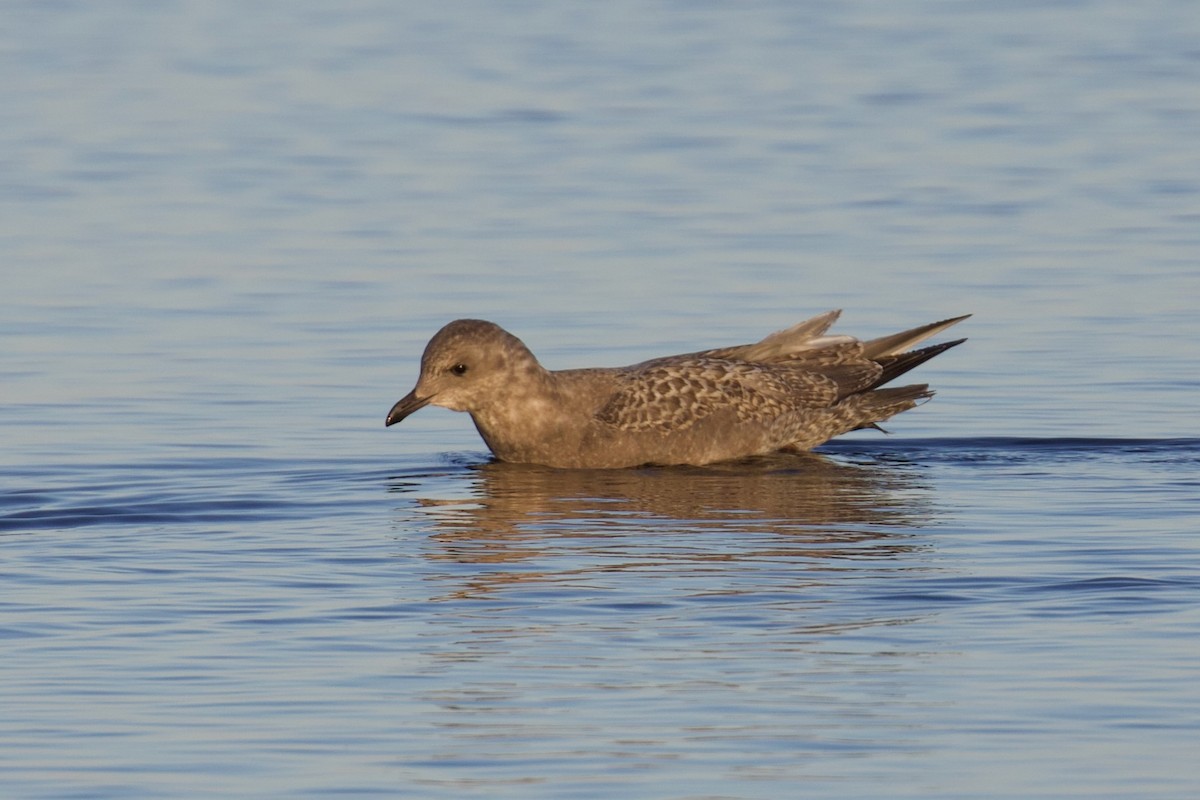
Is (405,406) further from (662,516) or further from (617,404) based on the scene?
(662,516)

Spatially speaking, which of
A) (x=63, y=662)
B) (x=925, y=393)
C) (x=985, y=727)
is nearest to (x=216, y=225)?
(x=925, y=393)

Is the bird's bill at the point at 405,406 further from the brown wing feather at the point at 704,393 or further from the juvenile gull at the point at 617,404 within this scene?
the brown wing feather at the point at 704,393

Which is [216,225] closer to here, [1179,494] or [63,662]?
[1179,494]

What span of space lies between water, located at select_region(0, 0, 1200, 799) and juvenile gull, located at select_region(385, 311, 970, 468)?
0.26 m

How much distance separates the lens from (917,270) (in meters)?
19.1

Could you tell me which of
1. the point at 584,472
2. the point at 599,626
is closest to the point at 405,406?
the point at 584,472

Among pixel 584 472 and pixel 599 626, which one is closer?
pixel 599 626

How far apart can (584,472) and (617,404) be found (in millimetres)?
437

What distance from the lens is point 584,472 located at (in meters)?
14.1

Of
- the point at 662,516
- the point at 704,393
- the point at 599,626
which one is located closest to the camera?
the point at 599,626


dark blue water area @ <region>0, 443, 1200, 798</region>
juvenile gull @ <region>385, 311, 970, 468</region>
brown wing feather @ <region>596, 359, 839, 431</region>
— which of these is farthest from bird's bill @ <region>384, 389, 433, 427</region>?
brown wing feather @ <region>596, 359, 839, 431</region>

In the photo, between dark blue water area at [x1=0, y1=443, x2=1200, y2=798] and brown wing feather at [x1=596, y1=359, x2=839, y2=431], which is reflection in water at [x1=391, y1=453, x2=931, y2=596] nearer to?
dark blue water area at [x1=0, y1=443, x2=1200, y2=798]

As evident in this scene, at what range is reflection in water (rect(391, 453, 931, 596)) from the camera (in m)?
11.3

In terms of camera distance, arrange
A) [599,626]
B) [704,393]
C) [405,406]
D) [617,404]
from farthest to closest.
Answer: [704,393] < [617,404] < [405,406] < [599,626]
